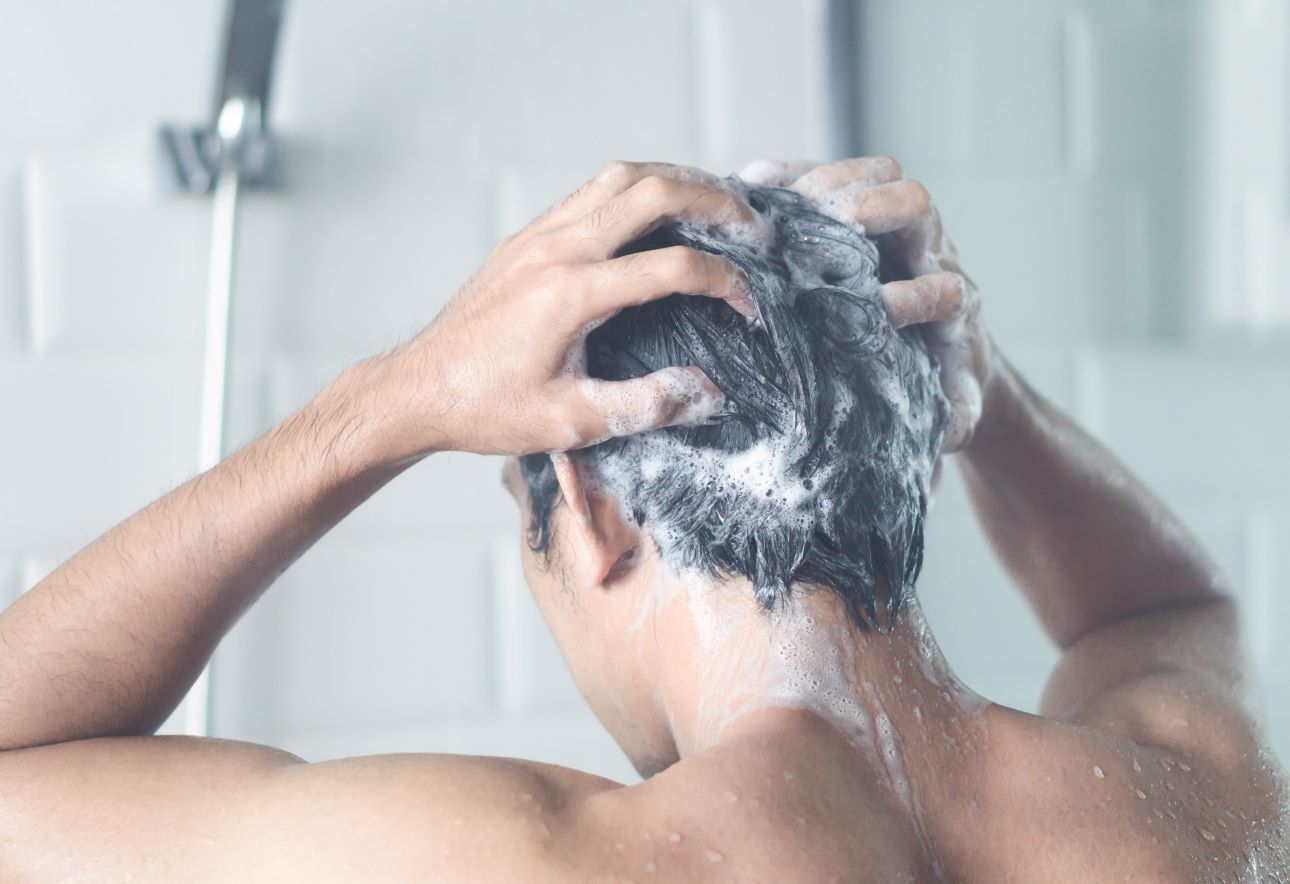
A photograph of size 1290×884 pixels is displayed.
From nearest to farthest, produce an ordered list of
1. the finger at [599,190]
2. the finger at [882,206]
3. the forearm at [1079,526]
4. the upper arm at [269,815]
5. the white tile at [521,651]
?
the upper arm at [269,815]
the finger at [599,190]
the finger at [882,206]
the forearm at [1079,526]
the white tile at [521,651]

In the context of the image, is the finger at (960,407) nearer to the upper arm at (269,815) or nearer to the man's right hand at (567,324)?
the man's right hand at (567,324)

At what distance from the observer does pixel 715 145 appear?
1366 millimetres

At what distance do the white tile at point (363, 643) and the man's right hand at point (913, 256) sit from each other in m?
0.61

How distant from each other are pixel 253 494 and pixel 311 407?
7cm

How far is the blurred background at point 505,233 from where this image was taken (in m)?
1.18

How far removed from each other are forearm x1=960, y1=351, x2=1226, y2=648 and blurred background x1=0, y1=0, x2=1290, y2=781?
15.4 inches

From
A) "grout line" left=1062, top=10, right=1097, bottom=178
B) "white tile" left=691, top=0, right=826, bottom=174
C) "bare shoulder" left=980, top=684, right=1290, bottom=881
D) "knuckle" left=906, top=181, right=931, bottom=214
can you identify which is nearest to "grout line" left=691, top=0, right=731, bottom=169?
"white tile" left=691, top=0, right=826, bottom=174

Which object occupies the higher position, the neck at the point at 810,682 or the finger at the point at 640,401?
the finger at the point at 640,401

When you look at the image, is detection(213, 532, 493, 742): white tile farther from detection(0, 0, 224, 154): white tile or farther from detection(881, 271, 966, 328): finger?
detection(881, 271, 966, 328): finger

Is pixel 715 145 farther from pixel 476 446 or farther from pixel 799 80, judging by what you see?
pixel 476 446

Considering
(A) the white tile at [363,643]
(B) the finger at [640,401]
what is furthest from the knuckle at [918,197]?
(A) the white tile at [363,643]

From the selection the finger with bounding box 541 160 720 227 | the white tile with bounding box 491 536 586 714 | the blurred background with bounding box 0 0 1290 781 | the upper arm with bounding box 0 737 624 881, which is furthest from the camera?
the white tile with bounding box 491 536 586 714

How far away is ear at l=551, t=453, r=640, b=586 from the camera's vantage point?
747 mm

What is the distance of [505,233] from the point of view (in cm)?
130
